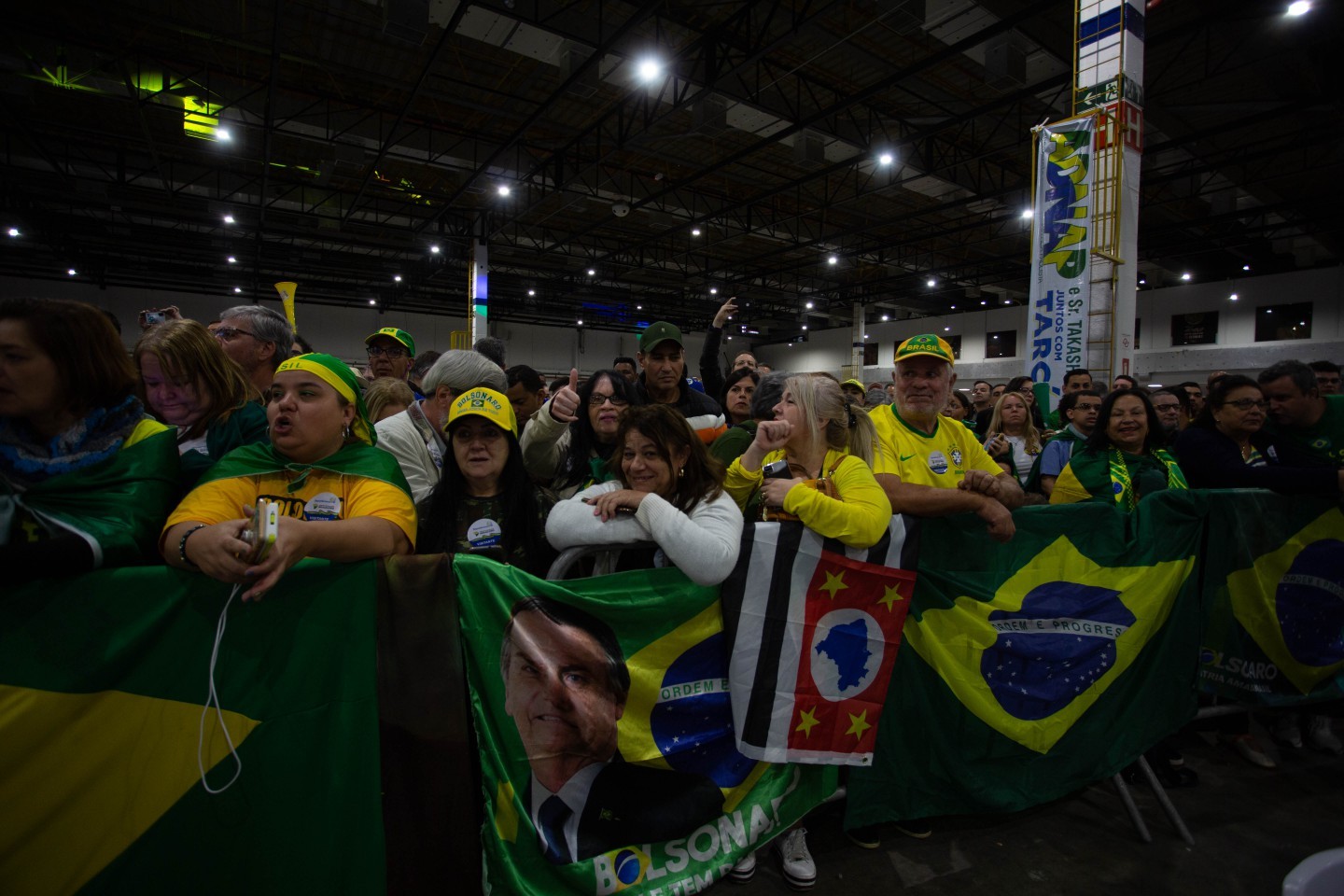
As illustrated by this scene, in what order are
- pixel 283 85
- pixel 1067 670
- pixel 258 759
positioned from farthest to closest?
pixel 283 85 < pixel 1067 670 < pixel 258 759

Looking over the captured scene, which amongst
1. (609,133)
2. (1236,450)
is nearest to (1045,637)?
(1236,450)

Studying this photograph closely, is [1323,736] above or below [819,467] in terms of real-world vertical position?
below

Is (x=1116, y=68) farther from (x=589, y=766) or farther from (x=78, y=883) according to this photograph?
(x=78, y=883)

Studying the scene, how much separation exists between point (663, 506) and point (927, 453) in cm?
166

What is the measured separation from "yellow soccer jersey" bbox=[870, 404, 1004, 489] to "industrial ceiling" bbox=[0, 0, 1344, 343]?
6.45 m

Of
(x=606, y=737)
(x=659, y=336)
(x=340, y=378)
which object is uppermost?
(x=659, y=336)

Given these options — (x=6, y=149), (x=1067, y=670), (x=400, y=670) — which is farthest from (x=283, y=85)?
(x=1067, y=670)

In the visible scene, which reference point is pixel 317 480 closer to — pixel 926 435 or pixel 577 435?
pixel 577 435

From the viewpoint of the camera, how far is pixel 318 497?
5.91ft

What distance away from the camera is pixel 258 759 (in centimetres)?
153

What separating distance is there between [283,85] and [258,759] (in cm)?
1161

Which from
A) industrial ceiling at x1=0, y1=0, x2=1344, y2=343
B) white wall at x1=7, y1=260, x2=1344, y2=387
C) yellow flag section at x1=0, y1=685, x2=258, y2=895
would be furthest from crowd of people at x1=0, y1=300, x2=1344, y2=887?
white wall at x1=7, y1=260, x2=1344, y2=387

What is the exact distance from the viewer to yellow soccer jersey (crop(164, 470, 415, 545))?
1.71m

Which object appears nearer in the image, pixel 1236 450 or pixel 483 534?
pixel 483 534
